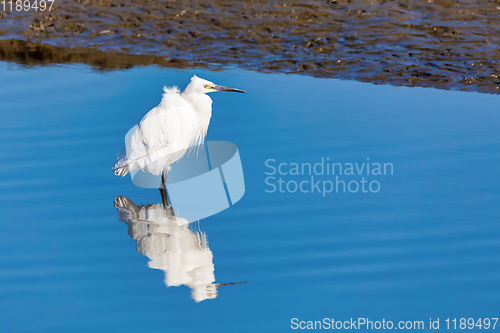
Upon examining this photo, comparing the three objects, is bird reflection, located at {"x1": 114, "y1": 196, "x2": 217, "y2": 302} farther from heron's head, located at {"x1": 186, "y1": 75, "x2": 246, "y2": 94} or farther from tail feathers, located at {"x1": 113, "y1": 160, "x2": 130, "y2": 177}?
heron's head, located at {"x1": 186, "y1": 75, "x2": 246, "y2": 94}

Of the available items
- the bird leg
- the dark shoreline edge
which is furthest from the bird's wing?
the dark shoreline edge

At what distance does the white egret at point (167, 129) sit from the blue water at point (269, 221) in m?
0.26

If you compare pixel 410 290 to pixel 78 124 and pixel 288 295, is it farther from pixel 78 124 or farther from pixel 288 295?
pixel 78 124

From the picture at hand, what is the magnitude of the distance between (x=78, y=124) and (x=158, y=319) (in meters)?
3.38

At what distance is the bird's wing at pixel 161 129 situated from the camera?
620cm

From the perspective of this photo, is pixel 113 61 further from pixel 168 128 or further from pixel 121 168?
pixel 121 168

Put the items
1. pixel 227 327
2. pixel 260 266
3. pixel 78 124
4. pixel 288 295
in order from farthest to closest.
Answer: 1. pixel 78 124
2. pixel 260 266
3. pixel 288 295
4. pixel 227 327

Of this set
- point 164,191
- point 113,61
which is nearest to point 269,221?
point 164,191

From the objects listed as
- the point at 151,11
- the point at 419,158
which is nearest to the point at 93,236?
the point at 419,158

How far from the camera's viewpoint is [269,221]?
5211 millimetres

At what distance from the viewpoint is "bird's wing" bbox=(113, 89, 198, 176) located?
20.3ft

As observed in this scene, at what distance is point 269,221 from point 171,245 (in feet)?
2.41

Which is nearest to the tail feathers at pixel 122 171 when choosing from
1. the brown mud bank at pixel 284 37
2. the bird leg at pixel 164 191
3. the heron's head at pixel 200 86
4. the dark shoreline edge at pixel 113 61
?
the bird leg at pixel 164 191

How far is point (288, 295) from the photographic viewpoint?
14.1 feet
